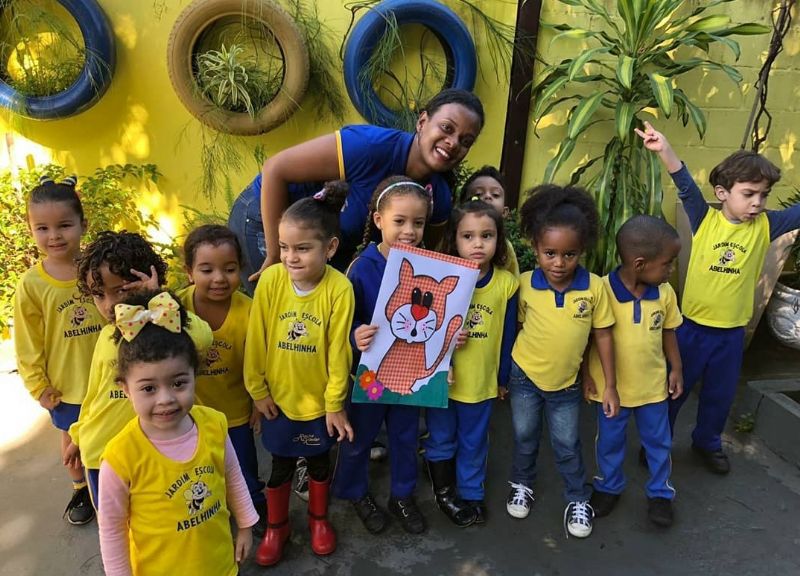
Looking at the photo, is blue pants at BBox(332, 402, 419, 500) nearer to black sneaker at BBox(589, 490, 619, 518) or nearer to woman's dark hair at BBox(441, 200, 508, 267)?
woman's dark hair at BBox(441, 200, 508, 267)

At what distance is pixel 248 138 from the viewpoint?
3629mm

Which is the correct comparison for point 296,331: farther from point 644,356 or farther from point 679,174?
point 679,174

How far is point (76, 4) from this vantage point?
310 cm

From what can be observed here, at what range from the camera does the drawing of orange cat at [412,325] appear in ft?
6.27

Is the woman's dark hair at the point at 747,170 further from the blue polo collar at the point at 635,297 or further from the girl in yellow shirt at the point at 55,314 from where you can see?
the girl in yellow shirt at the point at 55,314

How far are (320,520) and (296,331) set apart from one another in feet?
2.62

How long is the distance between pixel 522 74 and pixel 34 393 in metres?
3.18

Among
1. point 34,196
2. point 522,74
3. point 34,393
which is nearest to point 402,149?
point 34,196

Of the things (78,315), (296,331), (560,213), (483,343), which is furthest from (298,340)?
(560,213)

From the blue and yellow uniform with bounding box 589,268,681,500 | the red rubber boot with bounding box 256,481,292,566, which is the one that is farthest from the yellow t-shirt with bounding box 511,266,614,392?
the red rubber boot with bounding box 256,481,292,566

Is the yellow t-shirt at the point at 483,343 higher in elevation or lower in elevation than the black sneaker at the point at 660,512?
higher

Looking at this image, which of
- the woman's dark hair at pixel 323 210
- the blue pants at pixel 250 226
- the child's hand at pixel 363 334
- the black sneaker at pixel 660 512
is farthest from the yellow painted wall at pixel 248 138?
the black sneaker at pixel 660 512

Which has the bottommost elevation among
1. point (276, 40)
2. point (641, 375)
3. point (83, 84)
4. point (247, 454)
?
point (247, 454)

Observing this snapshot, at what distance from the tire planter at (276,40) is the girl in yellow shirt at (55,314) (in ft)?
4.83
